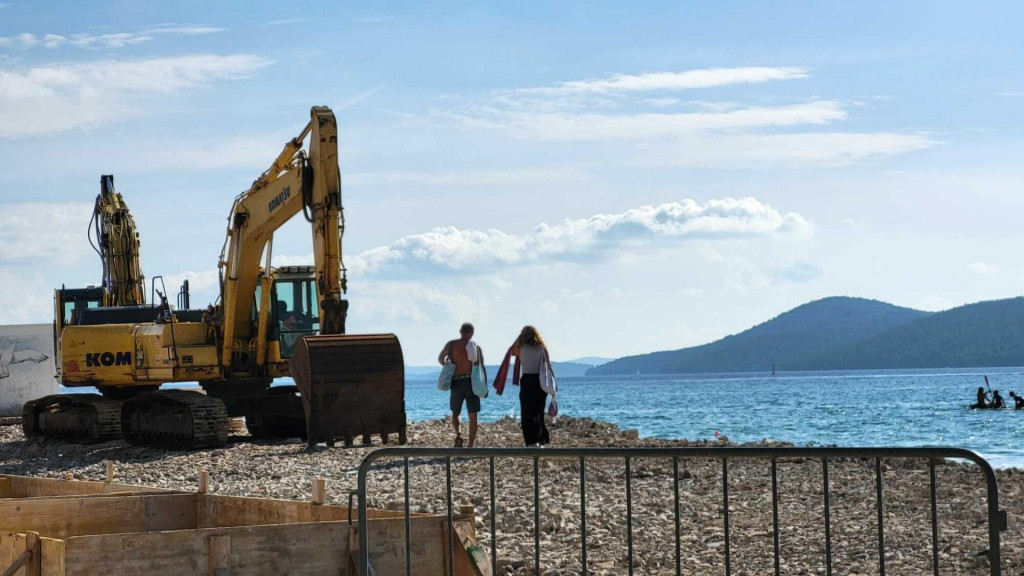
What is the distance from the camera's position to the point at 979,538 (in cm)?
1163

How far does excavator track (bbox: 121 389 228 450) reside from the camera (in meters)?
23.0

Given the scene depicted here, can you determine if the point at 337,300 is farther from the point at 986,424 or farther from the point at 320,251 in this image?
the point at 986,424

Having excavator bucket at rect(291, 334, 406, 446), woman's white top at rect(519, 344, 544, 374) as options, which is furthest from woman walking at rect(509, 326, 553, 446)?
excavator bucket at rect(291, 334, 406, 446)

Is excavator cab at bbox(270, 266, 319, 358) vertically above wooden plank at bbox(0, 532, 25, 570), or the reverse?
excavator cab at bbox(270, 266, 319, 358)

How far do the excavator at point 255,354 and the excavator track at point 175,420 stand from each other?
25mm

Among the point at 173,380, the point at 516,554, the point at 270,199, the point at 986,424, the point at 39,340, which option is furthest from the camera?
the point at 986,424

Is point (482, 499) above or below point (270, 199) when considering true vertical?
below

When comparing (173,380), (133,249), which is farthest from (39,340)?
(173,380)

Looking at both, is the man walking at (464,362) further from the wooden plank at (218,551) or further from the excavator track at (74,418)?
the wooden plank at (218,551)

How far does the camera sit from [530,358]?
58.5 ft

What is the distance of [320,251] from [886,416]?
46.6m

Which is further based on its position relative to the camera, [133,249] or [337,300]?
[133,249]

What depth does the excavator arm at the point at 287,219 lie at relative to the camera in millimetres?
20812

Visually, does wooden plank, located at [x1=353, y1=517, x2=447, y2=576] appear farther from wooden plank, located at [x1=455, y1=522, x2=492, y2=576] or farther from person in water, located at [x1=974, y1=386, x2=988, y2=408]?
person in water, located at [x1=974, y1=386, x2=988, y2=408]
